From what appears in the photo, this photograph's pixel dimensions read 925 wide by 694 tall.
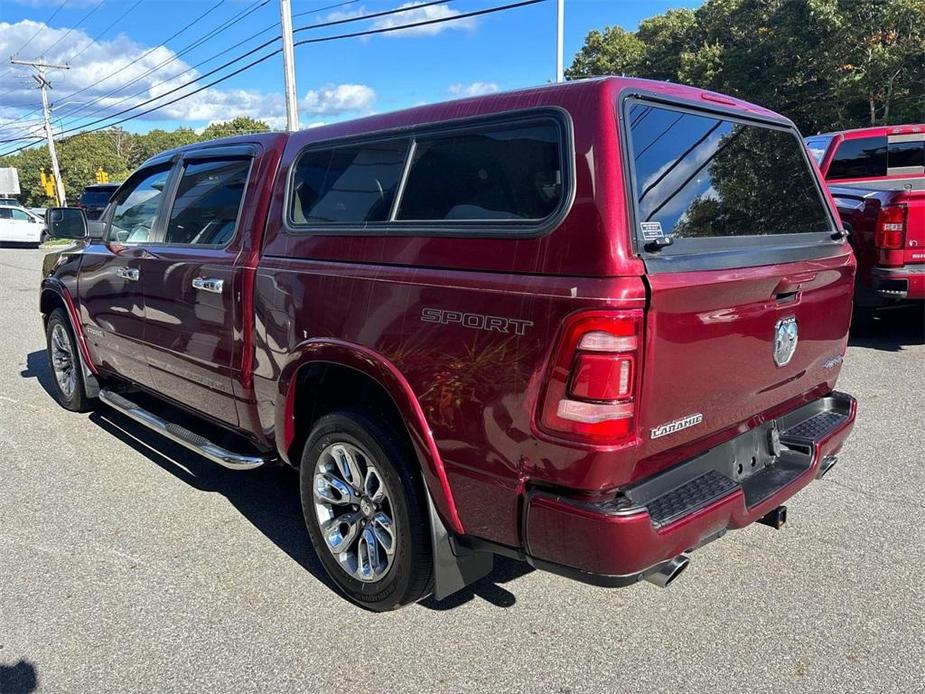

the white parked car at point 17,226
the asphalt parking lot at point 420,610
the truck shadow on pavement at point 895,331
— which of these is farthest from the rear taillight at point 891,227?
the white parked car at point 17,226

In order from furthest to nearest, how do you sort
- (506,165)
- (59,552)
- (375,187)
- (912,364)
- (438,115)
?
(912,364) < (59,552) < (375,187) < (438,115) < (506,165)

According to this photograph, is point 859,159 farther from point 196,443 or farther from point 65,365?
point 65,365

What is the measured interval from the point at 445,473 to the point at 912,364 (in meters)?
5.87

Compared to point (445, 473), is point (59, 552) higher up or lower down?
lower down

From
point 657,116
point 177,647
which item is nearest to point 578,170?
point 657,116

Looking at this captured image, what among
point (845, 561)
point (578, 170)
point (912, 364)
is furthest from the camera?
point (912, 364)

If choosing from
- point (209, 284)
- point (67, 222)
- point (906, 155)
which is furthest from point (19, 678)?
point (906, 155)

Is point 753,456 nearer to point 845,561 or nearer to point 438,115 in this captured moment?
point 845,561

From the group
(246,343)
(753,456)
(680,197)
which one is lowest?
(753,456)

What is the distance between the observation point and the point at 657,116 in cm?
249

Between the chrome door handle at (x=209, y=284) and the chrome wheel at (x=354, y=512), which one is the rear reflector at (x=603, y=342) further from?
the chrome door handle at (x=209, y=284)

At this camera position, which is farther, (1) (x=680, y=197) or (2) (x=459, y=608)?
(2) (x=459, y=608)

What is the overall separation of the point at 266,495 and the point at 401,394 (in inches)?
77.6

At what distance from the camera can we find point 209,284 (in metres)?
3.63
